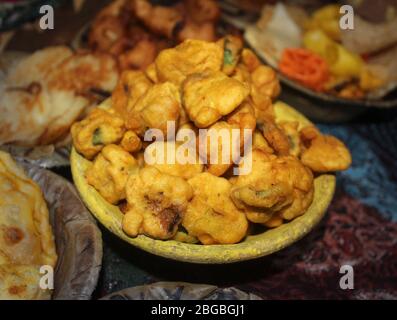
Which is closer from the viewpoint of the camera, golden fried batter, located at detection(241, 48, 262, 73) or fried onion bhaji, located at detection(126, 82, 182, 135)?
fried onion bhaji, located at detection(126, 82, 182, 135)

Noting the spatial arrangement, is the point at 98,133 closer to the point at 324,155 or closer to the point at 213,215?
the point at 213,215

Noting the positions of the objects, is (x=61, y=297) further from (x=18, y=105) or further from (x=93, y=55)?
(x=93, y=55)

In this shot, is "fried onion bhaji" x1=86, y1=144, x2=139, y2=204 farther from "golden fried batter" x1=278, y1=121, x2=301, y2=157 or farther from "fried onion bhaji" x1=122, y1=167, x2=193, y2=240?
"golden fried batter" x1=278, y1=121, x2=301, y2=157

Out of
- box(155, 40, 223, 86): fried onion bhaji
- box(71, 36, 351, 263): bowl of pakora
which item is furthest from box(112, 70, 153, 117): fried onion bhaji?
box(155, 40, 223, 86): fried onion bhaji

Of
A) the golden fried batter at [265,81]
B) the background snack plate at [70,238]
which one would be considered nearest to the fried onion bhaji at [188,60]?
the golden fried batter at [265,81]

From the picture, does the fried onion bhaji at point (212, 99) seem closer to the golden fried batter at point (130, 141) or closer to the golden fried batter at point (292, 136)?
the golden fried batter at point (130, 141)
